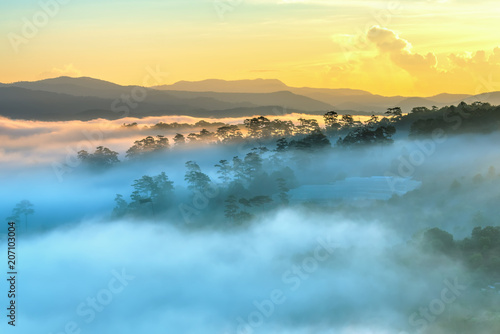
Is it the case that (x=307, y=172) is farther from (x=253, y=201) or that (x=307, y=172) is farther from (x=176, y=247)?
(x=176, y=247)

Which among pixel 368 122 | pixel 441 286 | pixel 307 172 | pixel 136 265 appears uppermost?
pixel 368 122

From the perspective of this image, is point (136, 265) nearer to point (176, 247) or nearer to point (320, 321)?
point (176, 247)

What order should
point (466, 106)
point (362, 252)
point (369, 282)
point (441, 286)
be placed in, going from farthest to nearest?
1. point (466, 106)
2. point (362, 252)
3. point (369, 282)
4. point (441, 286)

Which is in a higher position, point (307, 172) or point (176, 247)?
point (307, 172)

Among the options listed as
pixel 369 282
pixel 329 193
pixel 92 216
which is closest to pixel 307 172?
pixel 329 193

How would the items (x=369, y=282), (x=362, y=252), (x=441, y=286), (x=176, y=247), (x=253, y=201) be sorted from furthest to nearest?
1. (x=176, y=247)
2. (x=253, y=201)
3. (x=362, y=252)
4. (x=369, y=282)
5. (x=441, y=286)

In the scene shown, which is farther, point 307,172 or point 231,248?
point 307,172

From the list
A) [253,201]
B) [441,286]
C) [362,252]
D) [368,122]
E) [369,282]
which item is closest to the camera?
[441,286]

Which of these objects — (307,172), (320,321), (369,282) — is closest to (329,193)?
(307,172)

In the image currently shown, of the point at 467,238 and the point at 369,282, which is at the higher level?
the point at 467,238

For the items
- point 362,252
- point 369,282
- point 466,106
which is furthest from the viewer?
point 466,106
